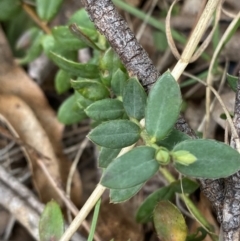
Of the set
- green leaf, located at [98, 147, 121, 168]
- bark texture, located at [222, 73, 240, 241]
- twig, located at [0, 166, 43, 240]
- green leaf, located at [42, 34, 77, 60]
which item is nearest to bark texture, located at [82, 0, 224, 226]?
bark texture, located at [222, 73, 240, 241]

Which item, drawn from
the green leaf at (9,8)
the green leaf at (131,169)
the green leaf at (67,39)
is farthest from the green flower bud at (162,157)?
the green leaf at (9,8)

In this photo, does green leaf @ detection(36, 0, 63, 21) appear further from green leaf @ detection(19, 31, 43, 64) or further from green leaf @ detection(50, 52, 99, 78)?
green leaf @ detection(50, 52, 99, 78)

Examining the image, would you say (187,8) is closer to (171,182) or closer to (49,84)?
(49,84)

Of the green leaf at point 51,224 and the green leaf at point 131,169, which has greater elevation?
the green leaf at point 131,169

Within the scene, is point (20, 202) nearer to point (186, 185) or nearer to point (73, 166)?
point (73, 166)

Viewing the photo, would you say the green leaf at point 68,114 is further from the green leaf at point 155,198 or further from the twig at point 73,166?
the green leaf at point 155,198

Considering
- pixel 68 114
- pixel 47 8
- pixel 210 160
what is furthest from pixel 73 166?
pixel 210 160

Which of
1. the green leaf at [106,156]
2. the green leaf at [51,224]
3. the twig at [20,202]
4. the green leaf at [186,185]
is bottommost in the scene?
the twig at [20,202]
